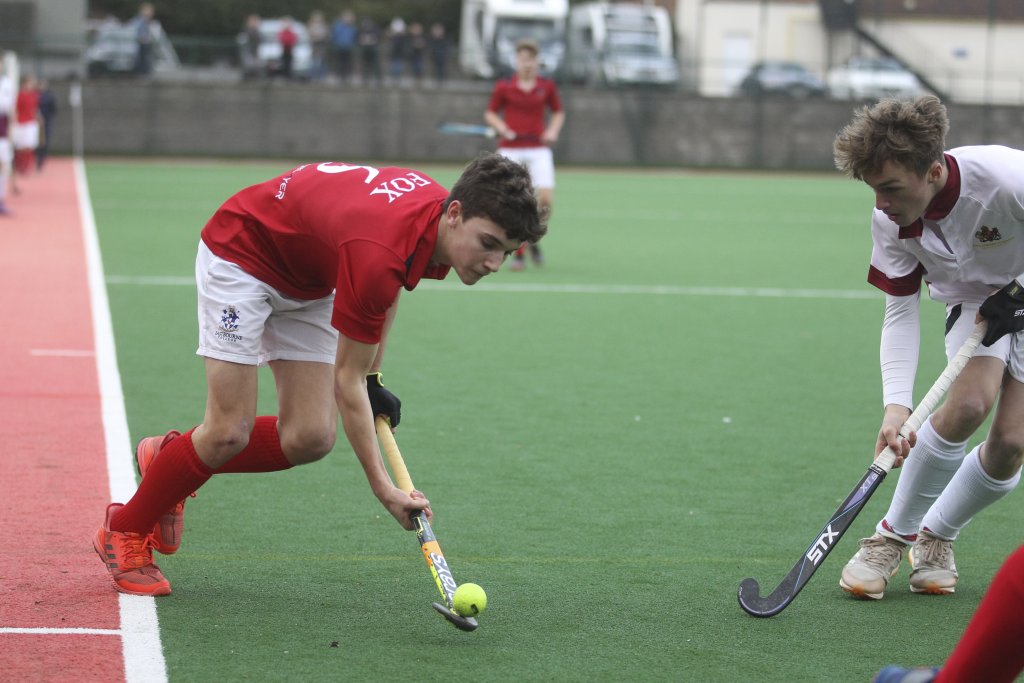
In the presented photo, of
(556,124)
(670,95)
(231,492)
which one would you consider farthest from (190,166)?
(231,492)

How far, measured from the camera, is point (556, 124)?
504 inches

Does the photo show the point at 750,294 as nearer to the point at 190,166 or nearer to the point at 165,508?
the point at 165,508

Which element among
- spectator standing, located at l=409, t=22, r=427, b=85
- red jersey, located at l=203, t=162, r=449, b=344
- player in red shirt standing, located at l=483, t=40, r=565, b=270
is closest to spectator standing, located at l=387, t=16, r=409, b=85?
spectator standing, located at l=409, t=22, r=427, b=85

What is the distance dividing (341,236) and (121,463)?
2.54 meters

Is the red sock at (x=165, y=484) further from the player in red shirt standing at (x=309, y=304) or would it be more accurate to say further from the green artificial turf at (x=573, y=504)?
the green artificial turf at (x=573, y=504)

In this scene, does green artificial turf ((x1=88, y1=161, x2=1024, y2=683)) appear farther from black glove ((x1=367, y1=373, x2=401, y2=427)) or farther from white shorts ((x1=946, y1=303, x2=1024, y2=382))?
white shorts ((x1=946, y1=303, x2=1024, y2=382))

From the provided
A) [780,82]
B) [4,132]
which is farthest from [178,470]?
[780,82]

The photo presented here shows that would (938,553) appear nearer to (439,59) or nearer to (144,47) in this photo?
(144,47)

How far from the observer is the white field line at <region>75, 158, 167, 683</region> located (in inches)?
143

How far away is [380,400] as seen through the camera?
13.1ft

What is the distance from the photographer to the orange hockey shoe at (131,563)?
416 centimetres

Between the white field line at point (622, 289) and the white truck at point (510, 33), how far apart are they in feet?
63.4

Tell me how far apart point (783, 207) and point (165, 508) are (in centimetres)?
1772

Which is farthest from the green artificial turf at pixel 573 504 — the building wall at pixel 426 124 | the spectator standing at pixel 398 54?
the spectator standing at pixel 398 54
